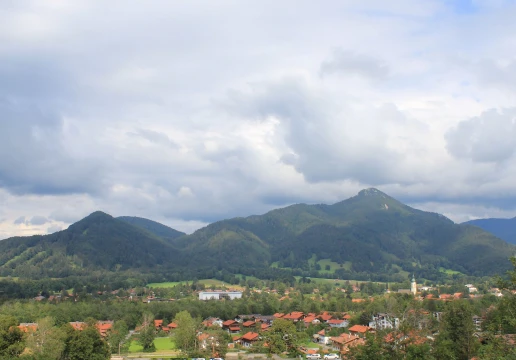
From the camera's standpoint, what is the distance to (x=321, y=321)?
96500mm

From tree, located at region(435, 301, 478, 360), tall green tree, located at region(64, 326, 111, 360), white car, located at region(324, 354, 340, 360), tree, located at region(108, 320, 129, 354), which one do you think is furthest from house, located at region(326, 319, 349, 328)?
tall green tree, located at region(64, 326, 111, 360)

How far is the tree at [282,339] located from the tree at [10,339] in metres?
31.4

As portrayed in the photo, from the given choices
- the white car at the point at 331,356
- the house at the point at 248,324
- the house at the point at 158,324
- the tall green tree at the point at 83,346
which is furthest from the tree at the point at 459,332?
the house at the point at 158,324

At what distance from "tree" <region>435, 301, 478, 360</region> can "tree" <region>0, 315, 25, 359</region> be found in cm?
4291

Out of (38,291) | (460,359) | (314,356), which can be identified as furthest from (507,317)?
(38,291)

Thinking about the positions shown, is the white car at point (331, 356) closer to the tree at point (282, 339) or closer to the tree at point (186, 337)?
the tree at point (282, 339)

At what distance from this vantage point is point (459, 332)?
44844 millimetres

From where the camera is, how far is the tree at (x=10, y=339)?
50.3m

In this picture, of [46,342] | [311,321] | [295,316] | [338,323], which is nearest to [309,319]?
[311,321]

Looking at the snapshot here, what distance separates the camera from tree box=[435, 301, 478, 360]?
40.1 metres

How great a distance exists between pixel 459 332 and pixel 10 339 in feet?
154

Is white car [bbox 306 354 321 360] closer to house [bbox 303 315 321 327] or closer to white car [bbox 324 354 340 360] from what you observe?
white car [bbox 324 354 340 360]

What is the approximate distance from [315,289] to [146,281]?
235 ft

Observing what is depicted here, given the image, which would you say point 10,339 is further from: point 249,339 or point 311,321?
point 311,321
